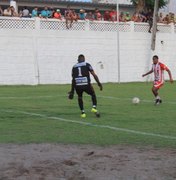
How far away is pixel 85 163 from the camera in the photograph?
7836mm

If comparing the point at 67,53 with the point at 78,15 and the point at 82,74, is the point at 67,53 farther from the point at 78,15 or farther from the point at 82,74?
the point at 82,74

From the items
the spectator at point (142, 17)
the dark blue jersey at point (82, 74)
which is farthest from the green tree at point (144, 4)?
the dark blue jersey at point (82, 74)

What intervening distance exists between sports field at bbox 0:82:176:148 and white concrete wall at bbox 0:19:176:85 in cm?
1100

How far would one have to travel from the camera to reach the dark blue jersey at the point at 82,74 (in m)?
14.7

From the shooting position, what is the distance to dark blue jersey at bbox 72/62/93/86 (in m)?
14.7

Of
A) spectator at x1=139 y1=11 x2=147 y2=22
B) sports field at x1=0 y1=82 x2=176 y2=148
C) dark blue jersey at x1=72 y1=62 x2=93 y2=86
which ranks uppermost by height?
spectator at x1=139 y1=11 x2=147 y2=22

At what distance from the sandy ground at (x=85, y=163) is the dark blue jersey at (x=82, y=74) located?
17.4 ft

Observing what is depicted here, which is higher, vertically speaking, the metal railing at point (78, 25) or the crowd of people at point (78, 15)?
the crowd of people at point (78, 15)

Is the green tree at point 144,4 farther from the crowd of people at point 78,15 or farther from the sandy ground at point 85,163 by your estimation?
the sandy ground at point 85,163

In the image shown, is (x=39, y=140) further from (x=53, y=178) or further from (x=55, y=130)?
(x=53, y=178)

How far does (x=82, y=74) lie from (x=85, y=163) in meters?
7.04

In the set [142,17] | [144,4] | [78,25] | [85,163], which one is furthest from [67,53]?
[85,163]

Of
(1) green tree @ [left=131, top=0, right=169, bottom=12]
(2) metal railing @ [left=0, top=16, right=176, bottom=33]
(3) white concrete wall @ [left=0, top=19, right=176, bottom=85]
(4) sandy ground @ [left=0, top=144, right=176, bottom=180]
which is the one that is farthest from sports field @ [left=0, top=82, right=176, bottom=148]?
(1) green tree @ [left=131, top=0, right=169, bottom=12]

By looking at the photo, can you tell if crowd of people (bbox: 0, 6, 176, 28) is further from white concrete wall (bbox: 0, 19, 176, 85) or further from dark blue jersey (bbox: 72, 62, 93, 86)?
dark blue jersey (bbox: 72, 62, 93, 86)
